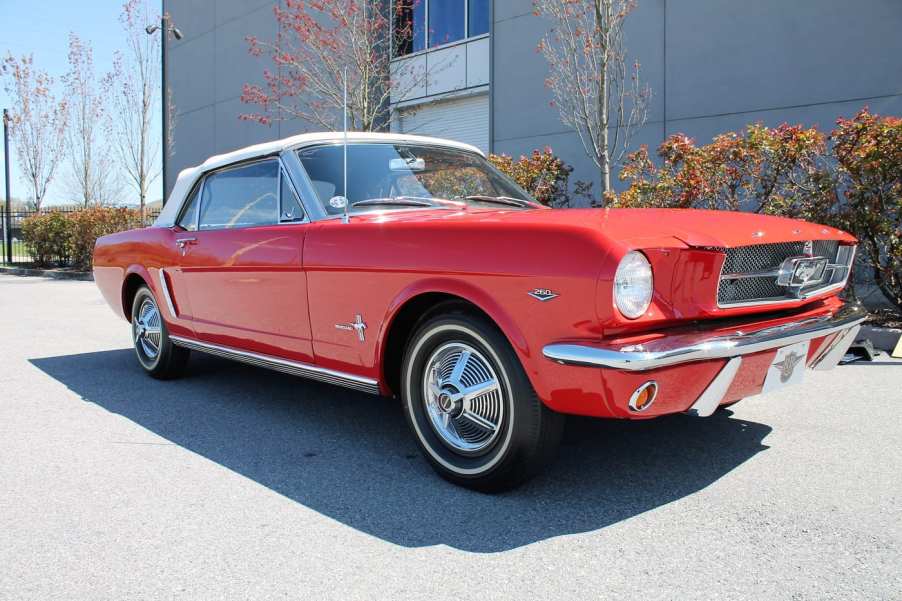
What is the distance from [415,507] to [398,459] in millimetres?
628

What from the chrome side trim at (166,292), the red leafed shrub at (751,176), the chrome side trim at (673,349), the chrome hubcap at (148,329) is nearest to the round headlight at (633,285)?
the chrome side trim at (673,349)

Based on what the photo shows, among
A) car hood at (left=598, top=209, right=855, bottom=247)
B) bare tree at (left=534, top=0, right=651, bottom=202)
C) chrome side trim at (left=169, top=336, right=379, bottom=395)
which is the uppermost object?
bare tree at (left=534, top=0, right=651, bottom=202)

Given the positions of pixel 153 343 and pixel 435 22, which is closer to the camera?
pixel 153 343

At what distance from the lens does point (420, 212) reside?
395 cm

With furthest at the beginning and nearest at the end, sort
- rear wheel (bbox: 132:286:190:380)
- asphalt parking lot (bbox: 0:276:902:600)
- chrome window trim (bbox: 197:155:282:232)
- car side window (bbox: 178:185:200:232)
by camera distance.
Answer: rear wheel (bbox: 132:286:190:380)
car side window (bbox: 178:185:200:232)
chrome window trim (bbox: 197:155:282:232)
asphalt parking lot (bbox: 0:276:902:600)

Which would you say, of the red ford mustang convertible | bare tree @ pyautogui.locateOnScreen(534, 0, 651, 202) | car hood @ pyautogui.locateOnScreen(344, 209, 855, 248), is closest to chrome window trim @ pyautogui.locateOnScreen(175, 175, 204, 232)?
the red ford mustang convertible

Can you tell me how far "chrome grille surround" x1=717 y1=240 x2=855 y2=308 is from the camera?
3094mm

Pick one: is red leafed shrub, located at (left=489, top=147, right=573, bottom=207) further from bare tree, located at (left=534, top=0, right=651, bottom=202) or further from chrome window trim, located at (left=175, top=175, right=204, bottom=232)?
chrome window trim, located at (left=175, top=175, right=204, bottom=232)

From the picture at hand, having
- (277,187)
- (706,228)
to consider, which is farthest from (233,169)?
(706,228)

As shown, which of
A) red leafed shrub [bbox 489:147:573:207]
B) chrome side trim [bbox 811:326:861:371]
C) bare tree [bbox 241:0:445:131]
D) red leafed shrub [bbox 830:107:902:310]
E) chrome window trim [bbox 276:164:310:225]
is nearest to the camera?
chrome side trim [bbox 811:326:861:371]

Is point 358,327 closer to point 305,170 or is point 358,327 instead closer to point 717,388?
point 305,170

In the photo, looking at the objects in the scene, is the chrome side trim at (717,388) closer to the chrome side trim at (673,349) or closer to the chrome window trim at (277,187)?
the chrome side trim at (673,349)

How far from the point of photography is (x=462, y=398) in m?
3.25

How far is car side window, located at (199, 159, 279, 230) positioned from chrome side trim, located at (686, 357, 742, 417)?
2.48 metres
